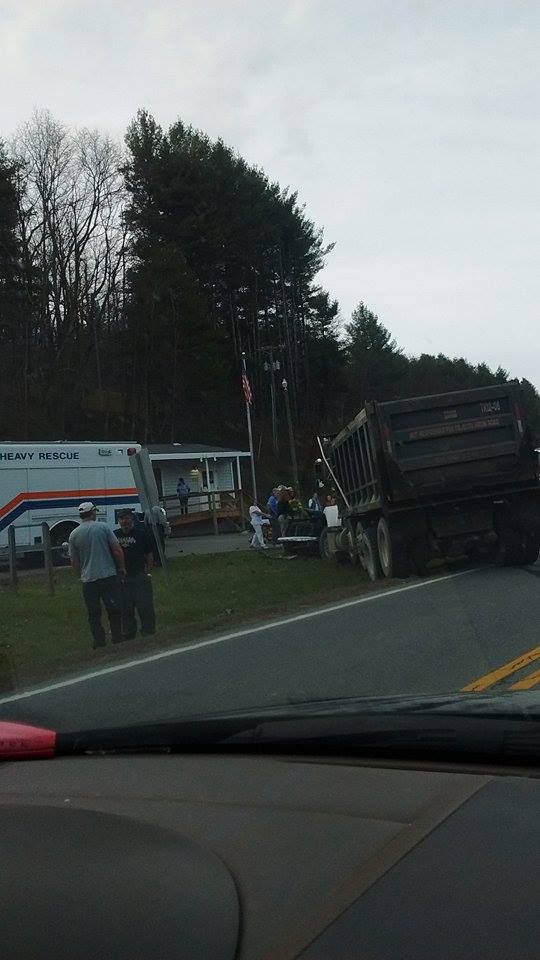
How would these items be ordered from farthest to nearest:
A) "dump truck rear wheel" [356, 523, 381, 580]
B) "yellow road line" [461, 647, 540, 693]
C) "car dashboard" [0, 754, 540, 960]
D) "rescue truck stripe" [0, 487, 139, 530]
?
"rescue truck stripe" [0, 487, 139, 530]
"dump truck rear wheel" [356, 523, 381, 580]
"yellow road line" [461, 647, 540, 693]
"car dashboard" [0, 754, 540, 960]

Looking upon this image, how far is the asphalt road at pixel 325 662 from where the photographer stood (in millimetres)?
8055

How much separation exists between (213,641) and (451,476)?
678 cm

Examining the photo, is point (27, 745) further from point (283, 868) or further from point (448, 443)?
point (448, 443)

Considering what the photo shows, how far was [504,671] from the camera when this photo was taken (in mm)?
8391

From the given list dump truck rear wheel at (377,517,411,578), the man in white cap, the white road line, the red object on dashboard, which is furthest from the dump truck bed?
the red object on dashboard

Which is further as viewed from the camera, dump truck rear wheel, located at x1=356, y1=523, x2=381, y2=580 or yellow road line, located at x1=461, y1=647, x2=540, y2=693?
dump truck rear wheel, located at x1=356, y1=523, x2=381, y2=580

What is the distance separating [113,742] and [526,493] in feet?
50.3

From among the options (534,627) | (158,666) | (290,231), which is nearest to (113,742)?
(158,666)

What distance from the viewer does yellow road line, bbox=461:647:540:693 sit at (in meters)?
7.79

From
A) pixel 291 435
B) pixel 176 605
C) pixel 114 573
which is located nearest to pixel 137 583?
pixel 114 573

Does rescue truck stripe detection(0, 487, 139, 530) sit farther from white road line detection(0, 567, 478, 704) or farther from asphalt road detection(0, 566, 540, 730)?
asphalt road detection(0, 566, 540, 730)

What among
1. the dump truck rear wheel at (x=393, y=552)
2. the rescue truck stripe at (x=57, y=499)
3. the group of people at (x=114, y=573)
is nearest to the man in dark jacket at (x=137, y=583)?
the group of people at (x=114, y=573)

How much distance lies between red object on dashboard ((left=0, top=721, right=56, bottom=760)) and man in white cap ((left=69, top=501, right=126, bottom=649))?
8.80m

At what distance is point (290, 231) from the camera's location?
63344 mm
